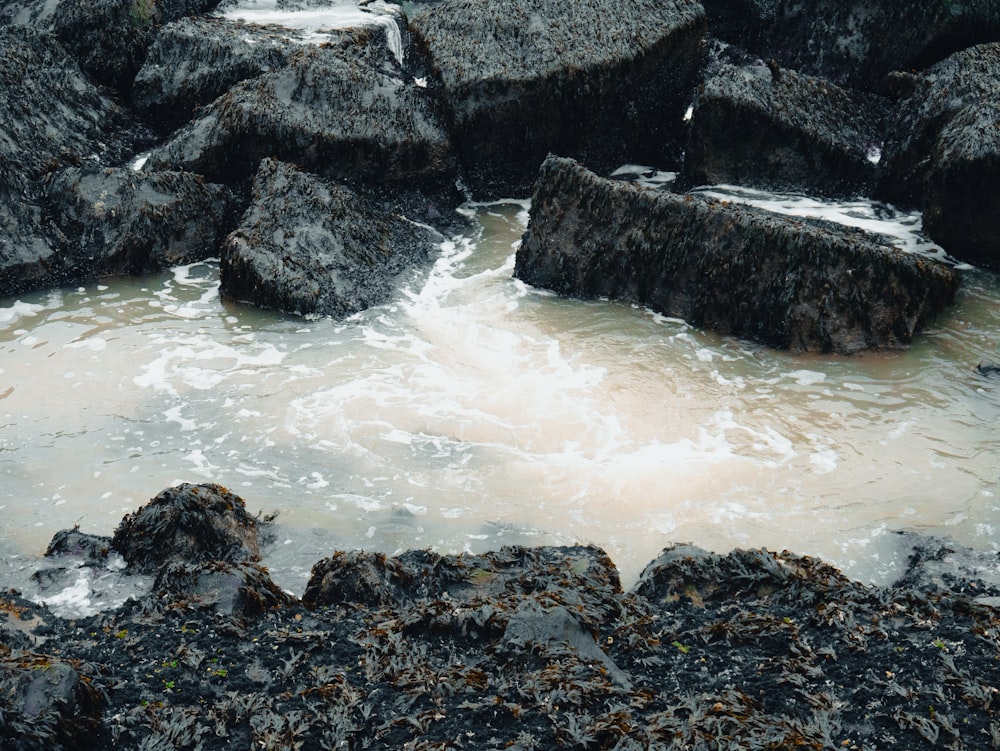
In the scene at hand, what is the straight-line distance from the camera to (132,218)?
9000mm

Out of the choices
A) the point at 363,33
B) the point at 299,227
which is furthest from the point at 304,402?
the point at 363,33

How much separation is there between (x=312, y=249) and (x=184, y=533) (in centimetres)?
444

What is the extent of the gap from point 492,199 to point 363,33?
9.82 feet

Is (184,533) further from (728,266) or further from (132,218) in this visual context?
(728,266)

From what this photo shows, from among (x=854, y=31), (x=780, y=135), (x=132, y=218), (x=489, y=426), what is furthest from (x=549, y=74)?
(x=489, y=426)

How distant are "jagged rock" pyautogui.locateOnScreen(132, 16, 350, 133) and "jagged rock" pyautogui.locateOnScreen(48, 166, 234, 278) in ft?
6.06

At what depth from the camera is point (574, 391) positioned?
23.2 ft

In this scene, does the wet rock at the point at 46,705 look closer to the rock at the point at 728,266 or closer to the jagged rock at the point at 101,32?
the rock at the point at 728,266

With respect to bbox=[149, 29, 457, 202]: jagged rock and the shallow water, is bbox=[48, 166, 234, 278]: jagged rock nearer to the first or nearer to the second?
the shallow water

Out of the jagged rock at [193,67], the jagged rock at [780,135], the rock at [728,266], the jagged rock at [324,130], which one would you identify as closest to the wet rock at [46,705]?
the rock at [728,266]

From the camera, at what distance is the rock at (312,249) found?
331 inches

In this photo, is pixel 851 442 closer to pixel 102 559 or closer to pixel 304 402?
pixel 304 402

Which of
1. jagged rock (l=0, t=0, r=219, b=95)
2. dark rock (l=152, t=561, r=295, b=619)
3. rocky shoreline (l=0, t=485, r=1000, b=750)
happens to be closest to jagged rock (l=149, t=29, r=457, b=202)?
jagged rock (l=0, t=0, r=219, b=95)

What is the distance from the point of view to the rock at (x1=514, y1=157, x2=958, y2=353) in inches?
302
